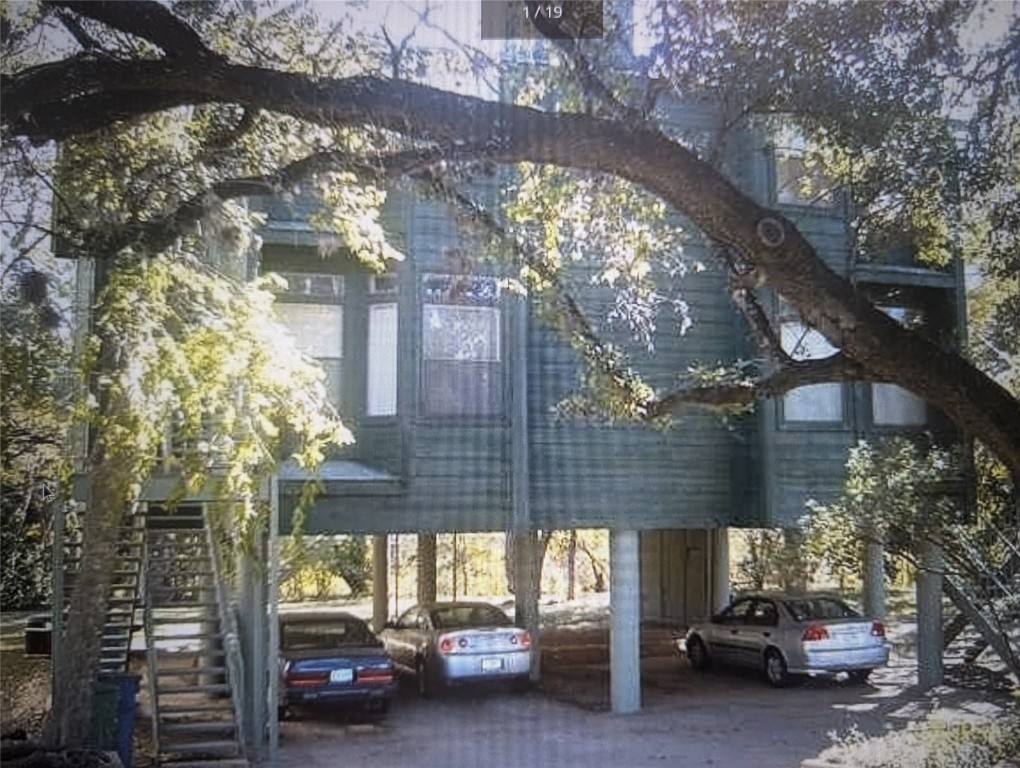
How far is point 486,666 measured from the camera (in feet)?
7.00

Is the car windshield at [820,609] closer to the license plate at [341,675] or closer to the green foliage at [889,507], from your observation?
the green foliage at [889,507]

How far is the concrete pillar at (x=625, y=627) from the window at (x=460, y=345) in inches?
18.2

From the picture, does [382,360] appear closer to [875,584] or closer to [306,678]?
[306,678]

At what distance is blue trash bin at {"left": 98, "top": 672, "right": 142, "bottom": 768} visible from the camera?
1.79 meters

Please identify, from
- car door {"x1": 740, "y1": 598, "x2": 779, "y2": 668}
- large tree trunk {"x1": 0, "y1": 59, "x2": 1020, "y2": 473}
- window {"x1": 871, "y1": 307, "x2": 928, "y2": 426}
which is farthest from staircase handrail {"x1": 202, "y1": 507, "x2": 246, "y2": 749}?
window {"x1": 871, "y1": 307, "x2": 928, "y2": 426}

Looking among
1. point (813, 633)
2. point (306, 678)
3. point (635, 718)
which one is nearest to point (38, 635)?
point (306, 678)

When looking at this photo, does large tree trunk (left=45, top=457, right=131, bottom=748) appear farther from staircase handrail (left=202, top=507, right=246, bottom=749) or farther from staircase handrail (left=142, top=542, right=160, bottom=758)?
staircase handrail (left=202, top=507, right=246, bottom=749)

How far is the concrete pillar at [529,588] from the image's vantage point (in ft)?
6.89

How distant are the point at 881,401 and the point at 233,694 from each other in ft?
5.20

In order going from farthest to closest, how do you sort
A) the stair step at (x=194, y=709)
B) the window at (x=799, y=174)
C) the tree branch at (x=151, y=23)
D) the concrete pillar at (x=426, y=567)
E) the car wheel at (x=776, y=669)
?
the car wheel at (x=776, y=669), the window at (x=799, y=174), the concrete pillar at (x=426, y=567), the stair step at (x=194, y=709), the tree branch at (x=151, y=23)

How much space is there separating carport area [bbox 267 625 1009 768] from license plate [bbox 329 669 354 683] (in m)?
0.07

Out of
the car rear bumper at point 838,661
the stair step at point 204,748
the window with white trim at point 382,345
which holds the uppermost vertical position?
the window with white trim at point 382,345

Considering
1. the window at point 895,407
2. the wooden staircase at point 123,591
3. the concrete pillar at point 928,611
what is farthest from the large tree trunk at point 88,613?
the concrete pillar at point 928,611

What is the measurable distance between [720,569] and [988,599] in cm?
62
